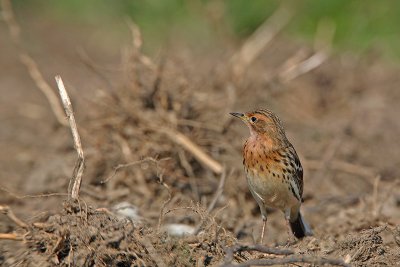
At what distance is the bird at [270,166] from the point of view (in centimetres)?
607

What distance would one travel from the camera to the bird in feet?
19.9

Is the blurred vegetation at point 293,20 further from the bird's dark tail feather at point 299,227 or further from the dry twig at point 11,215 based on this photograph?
the dry twig at point 11,215

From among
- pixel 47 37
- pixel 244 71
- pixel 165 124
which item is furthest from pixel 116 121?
pixel 47 37

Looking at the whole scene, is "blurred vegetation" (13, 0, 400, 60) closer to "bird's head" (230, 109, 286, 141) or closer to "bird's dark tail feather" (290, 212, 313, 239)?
"bird's dark tail feather" (290, 212, 313, 239)

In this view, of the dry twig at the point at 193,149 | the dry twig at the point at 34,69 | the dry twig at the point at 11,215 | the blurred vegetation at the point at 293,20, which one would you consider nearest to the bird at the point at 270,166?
the dry twig at the point at 193,149

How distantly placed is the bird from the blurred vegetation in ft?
20.5

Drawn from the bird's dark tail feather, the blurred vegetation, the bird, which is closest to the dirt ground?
the bird's dark tail feather

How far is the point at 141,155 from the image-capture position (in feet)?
24.7

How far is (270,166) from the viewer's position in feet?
20.0

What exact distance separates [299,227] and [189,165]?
58.7 inches

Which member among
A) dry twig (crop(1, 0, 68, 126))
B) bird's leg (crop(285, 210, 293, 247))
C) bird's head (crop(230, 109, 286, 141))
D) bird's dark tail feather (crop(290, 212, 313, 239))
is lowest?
bird's leg (crop(285, 210, 293, 247))

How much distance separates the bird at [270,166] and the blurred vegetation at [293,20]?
246 inches

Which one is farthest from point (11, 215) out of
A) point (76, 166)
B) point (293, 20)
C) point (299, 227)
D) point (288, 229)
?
point (293, 20)

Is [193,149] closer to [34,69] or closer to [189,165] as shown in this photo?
[189,165]
